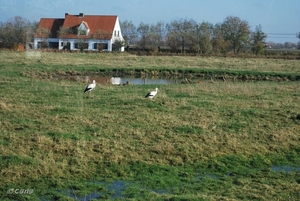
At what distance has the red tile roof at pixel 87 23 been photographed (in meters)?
69.1

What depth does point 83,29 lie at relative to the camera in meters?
68.0

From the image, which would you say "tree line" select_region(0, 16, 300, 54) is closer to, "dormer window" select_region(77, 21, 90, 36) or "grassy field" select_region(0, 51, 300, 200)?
"dormer window" select_region(77, 21, 90, 36)

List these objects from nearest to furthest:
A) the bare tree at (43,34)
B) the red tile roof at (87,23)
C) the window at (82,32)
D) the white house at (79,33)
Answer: the bare tree at (43,34) → the white house at (79,33) → the window at (82,32) → the red tile roof at (87,23)

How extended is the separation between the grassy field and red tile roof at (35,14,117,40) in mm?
51318

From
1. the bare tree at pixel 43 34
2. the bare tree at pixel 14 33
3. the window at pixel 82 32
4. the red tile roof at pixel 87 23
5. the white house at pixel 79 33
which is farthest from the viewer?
the red tile roof at pixel 87 23

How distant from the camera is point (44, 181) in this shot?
30.6ft

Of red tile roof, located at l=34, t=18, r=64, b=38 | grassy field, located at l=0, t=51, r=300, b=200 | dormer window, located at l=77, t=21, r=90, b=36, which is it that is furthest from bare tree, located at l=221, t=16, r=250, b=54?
grassy field, located at l=0, t=51, r=300, b=200

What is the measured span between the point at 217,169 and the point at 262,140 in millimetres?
3091

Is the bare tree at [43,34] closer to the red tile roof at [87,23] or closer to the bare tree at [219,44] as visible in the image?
the red tile roof at [87,23]

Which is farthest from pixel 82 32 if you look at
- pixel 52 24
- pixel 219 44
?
pixel 219 44

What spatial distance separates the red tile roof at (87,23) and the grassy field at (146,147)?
2020 inches

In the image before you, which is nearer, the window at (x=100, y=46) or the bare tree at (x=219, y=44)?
the window at (x=100, y=46)

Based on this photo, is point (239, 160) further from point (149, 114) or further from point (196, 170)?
point (149, 114)

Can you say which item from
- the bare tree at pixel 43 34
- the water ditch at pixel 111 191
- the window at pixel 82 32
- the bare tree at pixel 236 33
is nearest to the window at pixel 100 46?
the window at pixel 82 32
